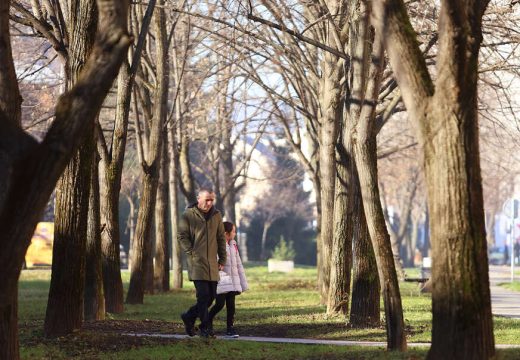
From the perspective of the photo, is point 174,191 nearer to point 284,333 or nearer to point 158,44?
point 158,44

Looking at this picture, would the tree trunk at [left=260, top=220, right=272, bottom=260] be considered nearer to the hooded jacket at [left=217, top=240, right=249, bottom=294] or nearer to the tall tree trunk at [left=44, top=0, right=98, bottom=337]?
the hooded jacket at [left=217, top=240, right=249, bottom=294]

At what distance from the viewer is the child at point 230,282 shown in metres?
16.3

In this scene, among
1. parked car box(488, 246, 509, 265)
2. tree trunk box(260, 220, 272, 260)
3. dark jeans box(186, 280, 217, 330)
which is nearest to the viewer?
dark jeans box(186, 280, 217, 330)

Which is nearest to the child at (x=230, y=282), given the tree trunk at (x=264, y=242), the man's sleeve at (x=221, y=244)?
the man's sleeve at (x=221, y=244)

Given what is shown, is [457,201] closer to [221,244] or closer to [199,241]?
[199,241]

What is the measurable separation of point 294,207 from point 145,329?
6347 centimetres

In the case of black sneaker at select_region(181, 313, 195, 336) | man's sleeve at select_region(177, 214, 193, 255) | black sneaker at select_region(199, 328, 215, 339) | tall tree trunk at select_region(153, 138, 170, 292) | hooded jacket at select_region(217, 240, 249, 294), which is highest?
tall tree trunk at select_region(153, 138, 170, 292)

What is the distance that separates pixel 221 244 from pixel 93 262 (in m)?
3.43

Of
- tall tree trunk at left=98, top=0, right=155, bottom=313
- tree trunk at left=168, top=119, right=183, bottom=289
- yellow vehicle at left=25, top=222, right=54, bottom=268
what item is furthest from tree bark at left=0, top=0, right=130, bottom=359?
yellow vehicle at left=25, top=222, right=54, bottom=268

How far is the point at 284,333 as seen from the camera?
17266 millimetres

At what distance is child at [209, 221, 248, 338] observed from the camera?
1627 cm

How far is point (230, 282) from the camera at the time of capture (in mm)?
16281

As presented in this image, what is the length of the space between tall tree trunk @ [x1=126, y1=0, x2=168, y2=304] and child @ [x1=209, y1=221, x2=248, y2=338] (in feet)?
28.4

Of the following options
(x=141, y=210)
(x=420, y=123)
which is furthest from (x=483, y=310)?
(x=141, y=210)
